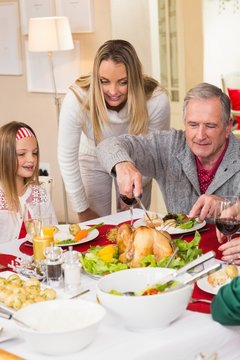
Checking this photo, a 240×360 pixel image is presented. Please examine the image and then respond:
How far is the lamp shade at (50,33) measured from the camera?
17.6ft

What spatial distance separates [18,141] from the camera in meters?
3.46

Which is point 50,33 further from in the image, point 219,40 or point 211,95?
point 219,40

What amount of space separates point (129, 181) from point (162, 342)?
3.29 feet

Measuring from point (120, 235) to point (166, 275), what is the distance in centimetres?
44

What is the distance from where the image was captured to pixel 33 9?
6.05 m

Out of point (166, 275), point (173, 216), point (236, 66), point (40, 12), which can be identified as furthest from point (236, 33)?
point (166, 275)

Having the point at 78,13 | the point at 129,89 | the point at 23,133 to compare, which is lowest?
the point at 23,133

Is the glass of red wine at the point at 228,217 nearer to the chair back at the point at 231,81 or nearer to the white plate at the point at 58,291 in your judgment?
the white plate at the point at 58,291

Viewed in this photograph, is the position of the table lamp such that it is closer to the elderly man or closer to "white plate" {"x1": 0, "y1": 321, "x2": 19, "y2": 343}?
the elderly man

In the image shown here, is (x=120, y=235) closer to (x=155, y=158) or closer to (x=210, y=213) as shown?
(x=210, y=213)

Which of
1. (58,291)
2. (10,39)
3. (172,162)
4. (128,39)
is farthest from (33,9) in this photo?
(58,291)

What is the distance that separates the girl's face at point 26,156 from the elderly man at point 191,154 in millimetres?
417

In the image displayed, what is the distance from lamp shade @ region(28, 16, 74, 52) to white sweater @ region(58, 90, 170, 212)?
162 cm

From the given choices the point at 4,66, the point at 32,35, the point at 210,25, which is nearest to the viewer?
the point at 32,35
